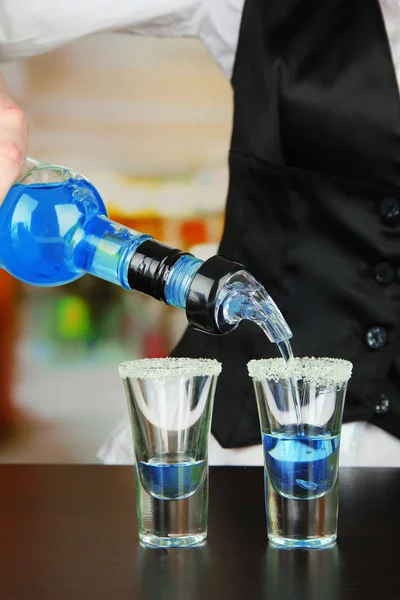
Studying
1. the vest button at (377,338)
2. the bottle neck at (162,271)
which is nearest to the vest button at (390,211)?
the vest button at (377,338)

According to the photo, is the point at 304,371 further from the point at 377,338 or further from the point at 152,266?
the point at 377,338

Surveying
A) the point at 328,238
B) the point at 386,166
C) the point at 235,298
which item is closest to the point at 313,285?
the point at 328,238

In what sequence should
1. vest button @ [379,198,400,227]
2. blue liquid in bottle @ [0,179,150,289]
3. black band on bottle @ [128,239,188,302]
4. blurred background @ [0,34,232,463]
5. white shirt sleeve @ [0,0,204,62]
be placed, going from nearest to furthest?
black band on bottle @ [128,239,188,302] → blue liquid in bottle @ [0,179,150,289] → vest button @ [379,198,400,227] → white shirt sleeve @ [0,0,204,62] → blurred background @ [0,34,232,463]

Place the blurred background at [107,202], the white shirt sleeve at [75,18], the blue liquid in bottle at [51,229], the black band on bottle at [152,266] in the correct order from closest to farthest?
the black band on bottle at [152,266], the blue liquid in bottle at [51,229], the white shirt sleeve at [75,18], the blurred background at [107,202]

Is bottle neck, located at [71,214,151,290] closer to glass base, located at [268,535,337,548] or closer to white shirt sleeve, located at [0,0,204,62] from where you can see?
glass base, located at [268,535,337,548]

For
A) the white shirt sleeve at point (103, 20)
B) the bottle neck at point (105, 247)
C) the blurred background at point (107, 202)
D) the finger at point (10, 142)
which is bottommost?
the blurred background at point (107, 202)

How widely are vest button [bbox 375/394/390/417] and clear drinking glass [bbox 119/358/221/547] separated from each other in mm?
457

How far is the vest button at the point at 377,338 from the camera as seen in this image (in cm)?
105

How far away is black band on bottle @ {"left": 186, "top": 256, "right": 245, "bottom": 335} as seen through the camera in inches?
24.5

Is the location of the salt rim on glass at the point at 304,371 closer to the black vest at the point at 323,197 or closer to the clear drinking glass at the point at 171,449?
the clear drinking glass at the point at 171,449

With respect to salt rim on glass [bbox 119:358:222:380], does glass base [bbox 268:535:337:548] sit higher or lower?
lower

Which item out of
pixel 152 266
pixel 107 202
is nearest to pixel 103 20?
pixel 152 266

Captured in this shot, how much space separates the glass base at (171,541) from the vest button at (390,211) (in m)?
0.53

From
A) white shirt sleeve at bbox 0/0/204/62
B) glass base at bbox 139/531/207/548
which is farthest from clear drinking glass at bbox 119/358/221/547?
white shirt sleeve at bbox 0/0/204/62
